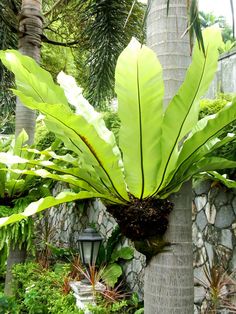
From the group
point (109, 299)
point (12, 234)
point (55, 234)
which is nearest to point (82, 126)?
point (109, 299)

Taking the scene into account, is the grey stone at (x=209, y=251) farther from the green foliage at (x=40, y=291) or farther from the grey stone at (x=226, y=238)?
the green foliage at (x=40, y=291)

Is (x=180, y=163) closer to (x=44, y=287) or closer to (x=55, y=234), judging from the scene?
(x=44, y=287)

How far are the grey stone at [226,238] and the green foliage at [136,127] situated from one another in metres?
1.21

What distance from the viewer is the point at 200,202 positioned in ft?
9.68

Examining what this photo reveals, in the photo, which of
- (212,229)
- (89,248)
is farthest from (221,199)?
(89,248)

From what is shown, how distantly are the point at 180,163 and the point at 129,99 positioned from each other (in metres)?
0.31

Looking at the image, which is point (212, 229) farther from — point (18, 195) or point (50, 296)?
point (18, 195)

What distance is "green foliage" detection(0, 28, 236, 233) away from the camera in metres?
1.23

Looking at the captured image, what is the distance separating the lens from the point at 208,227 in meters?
2.83

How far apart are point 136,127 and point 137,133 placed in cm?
2

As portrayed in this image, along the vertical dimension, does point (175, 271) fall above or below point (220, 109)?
below

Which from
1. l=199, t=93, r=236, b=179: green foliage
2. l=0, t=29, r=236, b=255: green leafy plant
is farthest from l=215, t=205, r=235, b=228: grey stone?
l=0, t=29, r=236, b=255: green leafy plant

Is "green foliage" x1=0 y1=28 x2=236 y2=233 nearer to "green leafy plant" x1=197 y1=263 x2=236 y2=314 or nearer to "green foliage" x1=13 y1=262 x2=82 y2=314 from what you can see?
"green leafy plant" x1=197 y1=263 x2=236 y2=314

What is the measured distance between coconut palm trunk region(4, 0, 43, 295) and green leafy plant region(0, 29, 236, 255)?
8.83ft
